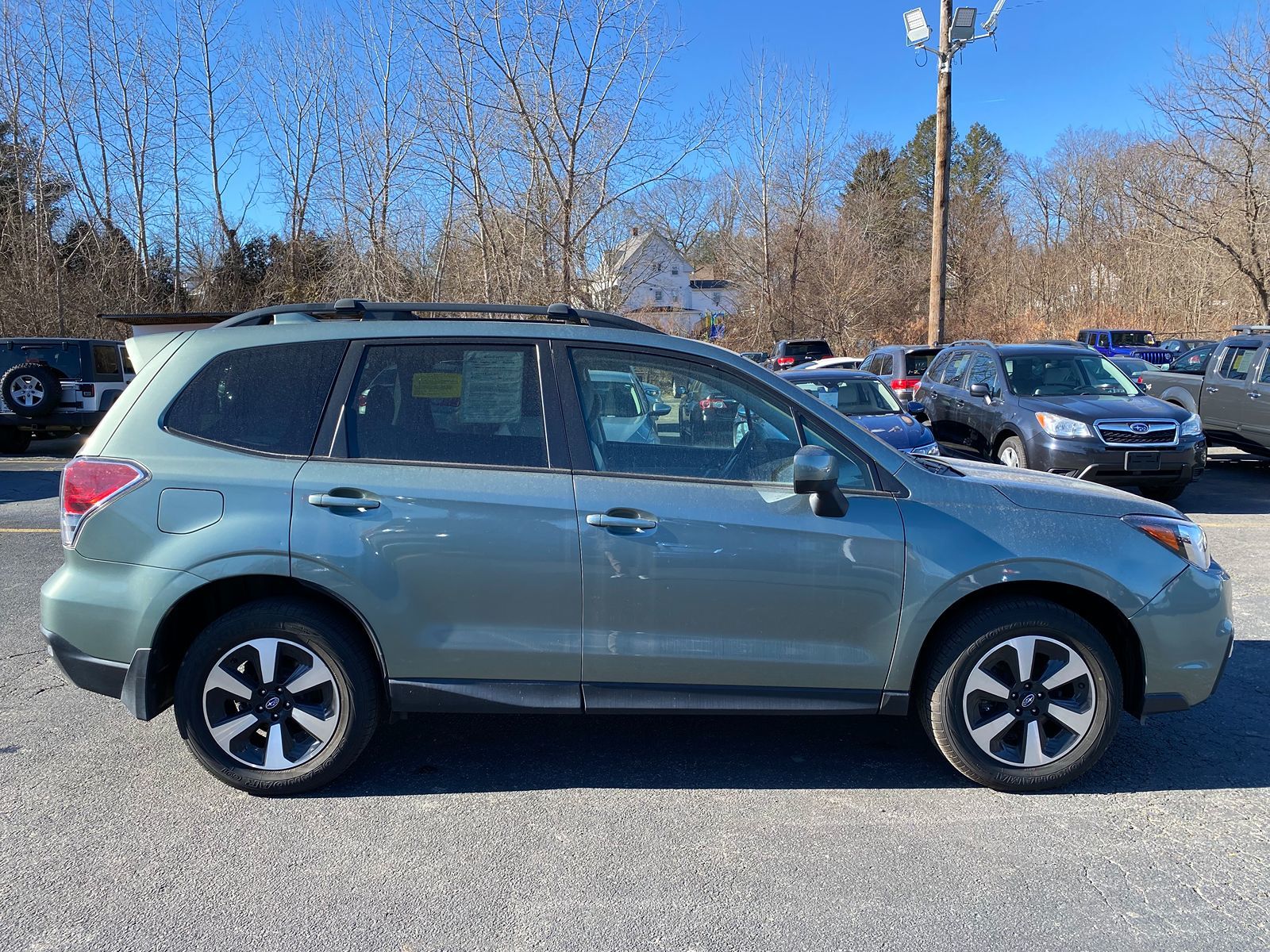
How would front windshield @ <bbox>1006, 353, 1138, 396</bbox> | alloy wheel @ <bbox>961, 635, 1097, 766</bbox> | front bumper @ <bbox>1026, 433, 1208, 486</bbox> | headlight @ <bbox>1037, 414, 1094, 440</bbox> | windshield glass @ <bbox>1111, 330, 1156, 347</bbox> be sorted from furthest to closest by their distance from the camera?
windshield glass @ <bbox>1111, 330, 1156, 347</bbox> → front windshield @ <bbox>1006, 353, 1138, 396</bbox> → headlight @ <bbox>1037, 414, 1094, 440</bbox> → front bumper @ <bbox>1026, 433, 1208, 486</bbox> → alloy wheel @ <bbox>961, 635, 1097, 766</bbox>

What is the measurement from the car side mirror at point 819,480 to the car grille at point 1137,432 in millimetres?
7073

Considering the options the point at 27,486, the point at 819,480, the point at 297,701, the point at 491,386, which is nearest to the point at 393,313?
the point at 491,386

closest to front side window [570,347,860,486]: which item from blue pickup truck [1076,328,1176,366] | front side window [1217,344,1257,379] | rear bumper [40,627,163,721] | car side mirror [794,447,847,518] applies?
car side mirror [794,447,847,518]

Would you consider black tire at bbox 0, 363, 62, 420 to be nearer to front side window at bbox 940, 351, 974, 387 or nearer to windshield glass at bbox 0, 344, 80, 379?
windshield glass at bbox 0, 344, 80, 379

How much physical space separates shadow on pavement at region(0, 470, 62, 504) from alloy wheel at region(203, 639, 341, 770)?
8323 millimetres

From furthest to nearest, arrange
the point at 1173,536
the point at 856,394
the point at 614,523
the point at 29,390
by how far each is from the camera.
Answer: the point at 29,390
the point at 856,394
the point at 1173,536
the point at 614,523

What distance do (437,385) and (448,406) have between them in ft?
0.33

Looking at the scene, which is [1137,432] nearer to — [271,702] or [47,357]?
[271,702]

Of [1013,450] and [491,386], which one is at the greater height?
[491,386]

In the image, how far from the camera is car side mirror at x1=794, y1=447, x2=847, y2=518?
319 cm

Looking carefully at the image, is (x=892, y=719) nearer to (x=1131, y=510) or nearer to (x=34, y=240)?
(x=1131, y=510)

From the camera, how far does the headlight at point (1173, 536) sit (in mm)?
3498

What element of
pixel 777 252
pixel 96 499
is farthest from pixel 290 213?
pixel 96 499

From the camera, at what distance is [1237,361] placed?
38.8ft
